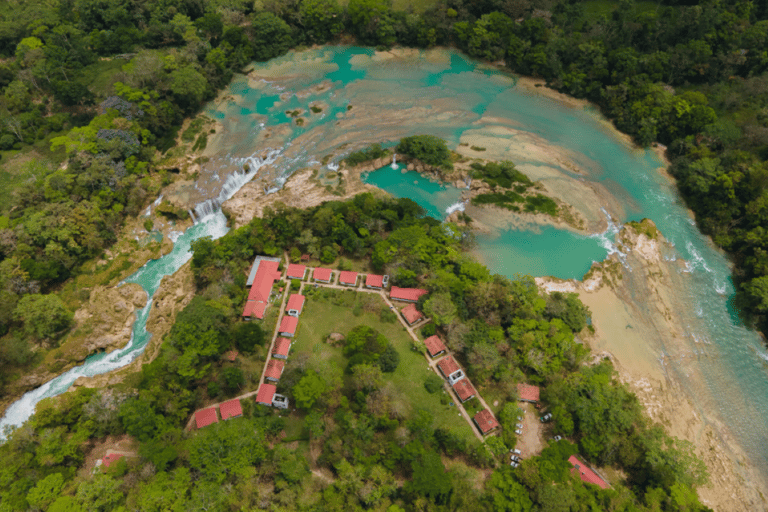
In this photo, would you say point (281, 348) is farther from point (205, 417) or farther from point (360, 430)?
point (360, 430)

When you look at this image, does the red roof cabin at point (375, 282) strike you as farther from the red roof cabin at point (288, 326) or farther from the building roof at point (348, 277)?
the red roof cabin at point (288, 326)

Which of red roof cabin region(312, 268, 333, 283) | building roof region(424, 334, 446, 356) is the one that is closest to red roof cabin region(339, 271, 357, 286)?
red roof cabin region(312, 268, 333, 283)

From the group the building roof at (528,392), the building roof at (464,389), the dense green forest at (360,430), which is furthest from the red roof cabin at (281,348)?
the building roof at (528,392)

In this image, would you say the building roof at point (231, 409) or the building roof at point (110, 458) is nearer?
the building roof at point (110, 458)

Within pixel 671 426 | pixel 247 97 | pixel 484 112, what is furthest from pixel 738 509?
pixel 247 97

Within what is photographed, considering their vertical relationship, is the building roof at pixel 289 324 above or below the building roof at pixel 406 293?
below

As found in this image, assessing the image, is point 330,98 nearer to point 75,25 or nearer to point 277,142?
point 277,142
